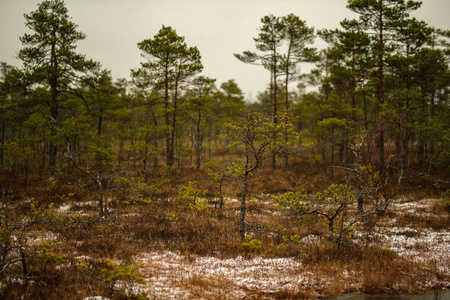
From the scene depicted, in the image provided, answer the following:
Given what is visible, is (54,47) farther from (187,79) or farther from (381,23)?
(381,23)

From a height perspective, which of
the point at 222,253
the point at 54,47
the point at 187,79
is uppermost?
the point at 54,47

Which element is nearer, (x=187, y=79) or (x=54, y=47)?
(x=54, y=47)

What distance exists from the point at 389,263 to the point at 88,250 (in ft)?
30.1

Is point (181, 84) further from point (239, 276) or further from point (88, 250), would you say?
point (239, 276)

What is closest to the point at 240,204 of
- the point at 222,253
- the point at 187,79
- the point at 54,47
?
the point at 222,253

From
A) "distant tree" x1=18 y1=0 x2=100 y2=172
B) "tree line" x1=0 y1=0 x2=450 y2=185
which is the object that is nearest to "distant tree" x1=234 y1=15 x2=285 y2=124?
"tree line" x1=0 y1=0 x2=450 y2=185

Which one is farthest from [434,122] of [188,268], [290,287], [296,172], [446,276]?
[188,268]

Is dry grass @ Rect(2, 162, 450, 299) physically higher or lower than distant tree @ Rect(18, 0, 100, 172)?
lower

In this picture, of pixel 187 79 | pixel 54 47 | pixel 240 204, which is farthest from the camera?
pixel 187 79

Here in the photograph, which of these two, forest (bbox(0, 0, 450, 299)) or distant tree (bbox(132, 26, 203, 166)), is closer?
forest (bbox(0, 0, 450, 299))

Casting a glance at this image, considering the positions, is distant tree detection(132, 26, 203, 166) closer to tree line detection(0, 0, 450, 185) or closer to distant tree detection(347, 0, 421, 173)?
tree line detection(0, 0, 450, 185)

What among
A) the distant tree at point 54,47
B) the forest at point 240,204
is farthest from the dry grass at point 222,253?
the distant tree at point 54,47

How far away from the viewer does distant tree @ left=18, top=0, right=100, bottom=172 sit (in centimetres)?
1789

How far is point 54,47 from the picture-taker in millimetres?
18797
